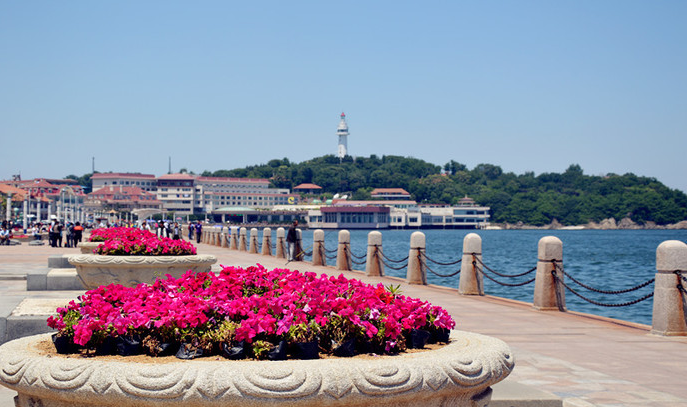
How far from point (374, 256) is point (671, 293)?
1199 cm

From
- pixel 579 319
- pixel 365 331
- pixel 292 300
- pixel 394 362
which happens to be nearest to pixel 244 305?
pixel 292 300

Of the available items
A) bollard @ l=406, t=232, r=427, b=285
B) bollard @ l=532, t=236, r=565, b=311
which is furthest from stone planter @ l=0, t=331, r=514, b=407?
bollard @ l=406, t=232, r=427, b=285

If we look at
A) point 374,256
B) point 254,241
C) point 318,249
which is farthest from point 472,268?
point 254,241

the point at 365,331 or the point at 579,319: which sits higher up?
the point at 365,331

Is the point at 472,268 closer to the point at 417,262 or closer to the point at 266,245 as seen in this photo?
the point at 417,262

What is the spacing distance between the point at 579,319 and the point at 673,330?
210cm

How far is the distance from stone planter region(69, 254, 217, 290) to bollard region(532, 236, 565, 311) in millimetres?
6097

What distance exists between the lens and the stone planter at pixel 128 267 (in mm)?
11344

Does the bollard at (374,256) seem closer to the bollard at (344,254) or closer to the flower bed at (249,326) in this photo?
the bollard at (344,254)

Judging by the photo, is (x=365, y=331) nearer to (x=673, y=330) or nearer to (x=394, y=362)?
(x=394, y=362)

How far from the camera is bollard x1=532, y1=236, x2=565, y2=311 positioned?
13.9 m

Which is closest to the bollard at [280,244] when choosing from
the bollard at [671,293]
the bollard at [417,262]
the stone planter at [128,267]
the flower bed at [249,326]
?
the bollard at [417,262]

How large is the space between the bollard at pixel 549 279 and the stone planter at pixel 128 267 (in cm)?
610

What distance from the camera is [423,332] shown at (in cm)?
511
